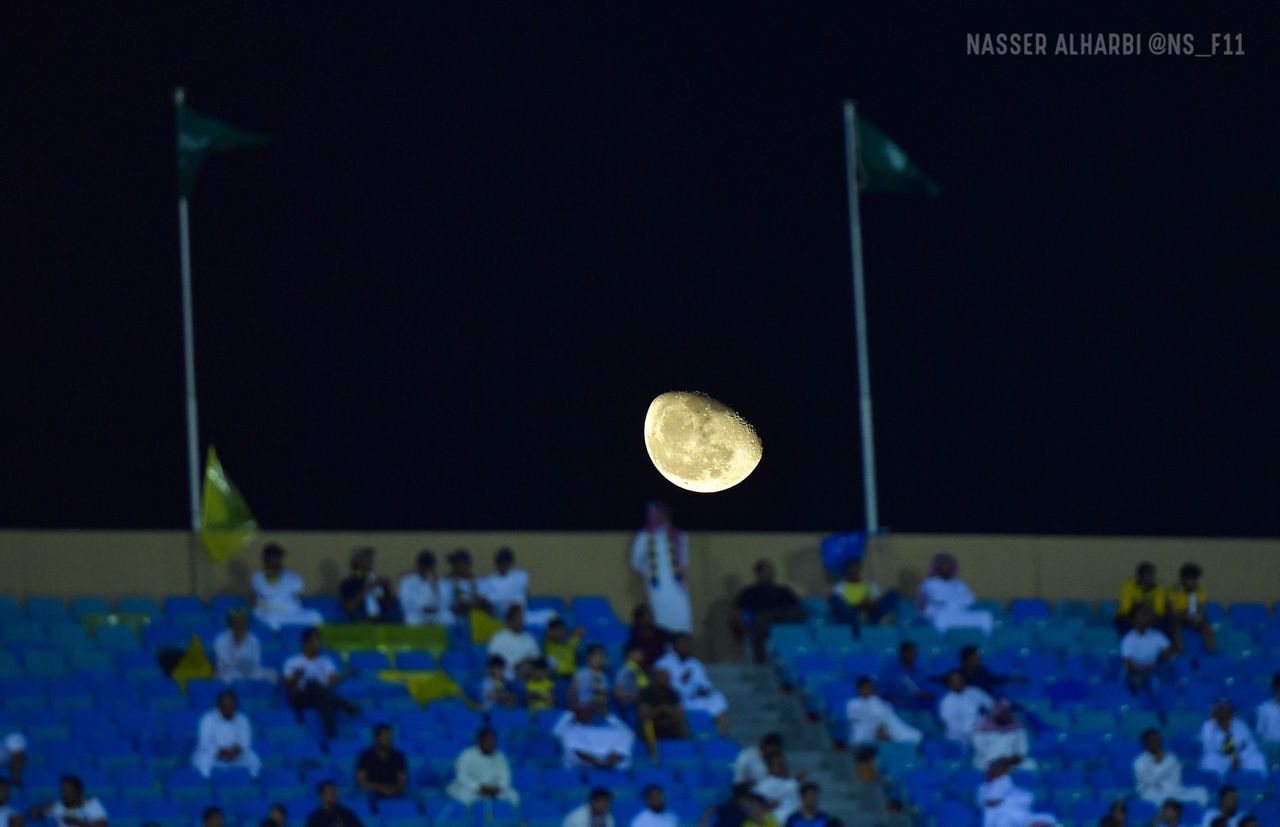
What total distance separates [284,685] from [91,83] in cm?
997

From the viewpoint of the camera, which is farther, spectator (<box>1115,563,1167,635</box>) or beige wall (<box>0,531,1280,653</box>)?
spectator (<box>1115,563,1167,635</box>)

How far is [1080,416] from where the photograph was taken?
26.3 m

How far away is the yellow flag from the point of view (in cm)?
1967

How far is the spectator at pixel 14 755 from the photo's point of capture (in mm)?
15820

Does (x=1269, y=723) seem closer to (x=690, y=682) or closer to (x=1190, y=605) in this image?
(x=1190, y=605)

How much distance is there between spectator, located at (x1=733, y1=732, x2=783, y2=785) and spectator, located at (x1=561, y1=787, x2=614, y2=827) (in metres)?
1.22

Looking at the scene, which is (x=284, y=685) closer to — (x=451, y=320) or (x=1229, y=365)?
(x=451, y=320)

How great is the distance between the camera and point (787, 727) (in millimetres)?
18406

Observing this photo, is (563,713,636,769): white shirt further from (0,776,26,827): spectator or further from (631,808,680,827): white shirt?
(0,776,26,827): spectator

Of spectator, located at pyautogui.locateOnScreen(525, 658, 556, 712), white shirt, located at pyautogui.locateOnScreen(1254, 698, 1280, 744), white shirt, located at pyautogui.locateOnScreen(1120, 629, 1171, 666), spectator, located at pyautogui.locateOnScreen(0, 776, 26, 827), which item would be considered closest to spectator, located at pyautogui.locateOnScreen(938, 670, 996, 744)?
white shirt, located at pyautogui.locateOnScreen(1120, 629, 1171, 666)

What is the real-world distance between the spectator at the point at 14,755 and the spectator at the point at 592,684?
3.80m

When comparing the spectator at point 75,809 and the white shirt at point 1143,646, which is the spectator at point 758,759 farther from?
the spectator at point 75,809

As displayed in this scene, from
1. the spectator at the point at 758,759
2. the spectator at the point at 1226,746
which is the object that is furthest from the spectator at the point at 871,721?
the spectator at the point at 1226,746

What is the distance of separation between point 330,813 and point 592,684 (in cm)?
261
